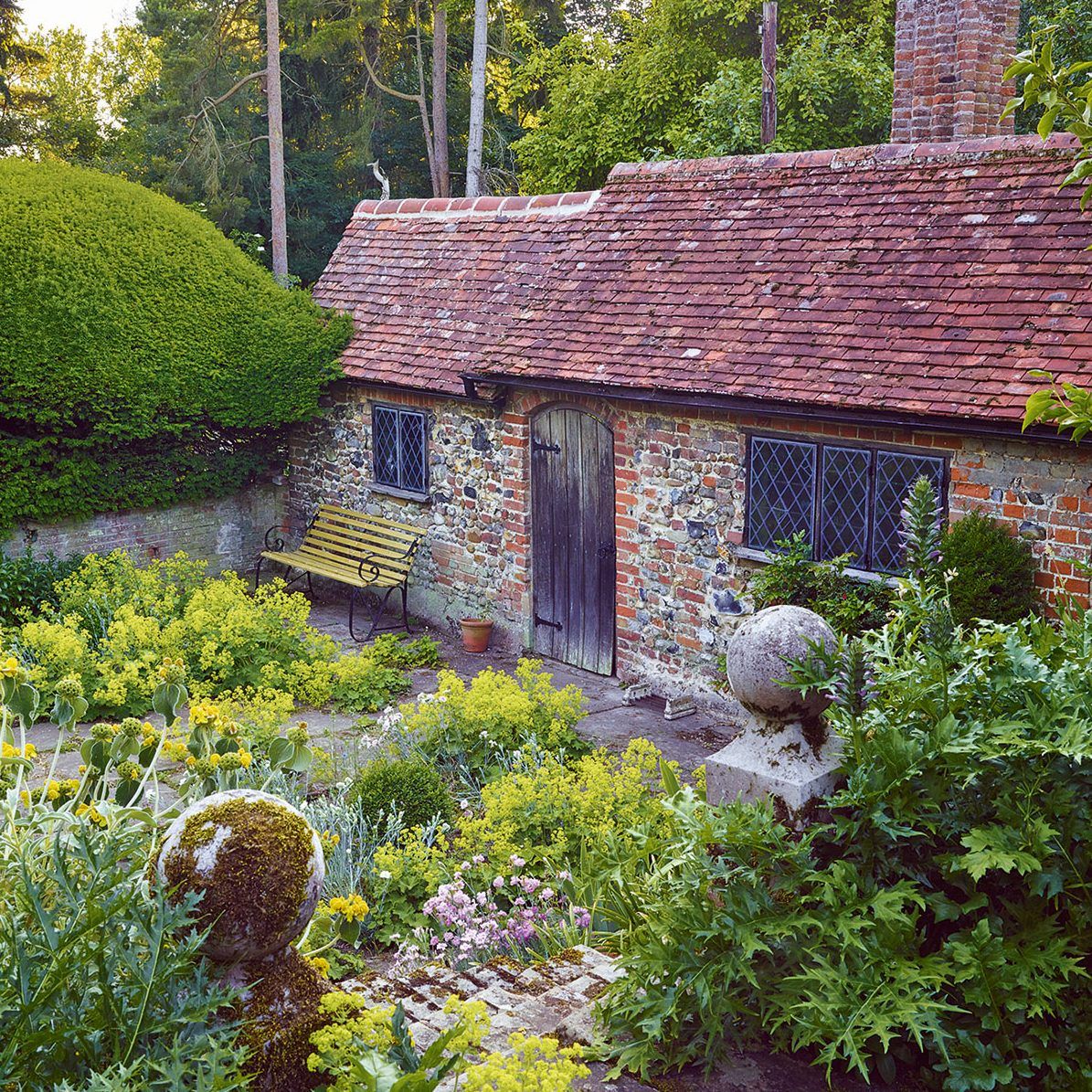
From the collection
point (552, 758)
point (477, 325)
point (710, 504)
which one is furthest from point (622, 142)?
point (552, 758)

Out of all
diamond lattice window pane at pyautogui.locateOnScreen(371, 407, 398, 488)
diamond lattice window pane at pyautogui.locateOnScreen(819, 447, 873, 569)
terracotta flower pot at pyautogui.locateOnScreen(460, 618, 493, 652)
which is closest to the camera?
diamond lattice window pane at pyautogui.locateOnScreen(819, 447, 873, 569)

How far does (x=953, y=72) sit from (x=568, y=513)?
5227mm

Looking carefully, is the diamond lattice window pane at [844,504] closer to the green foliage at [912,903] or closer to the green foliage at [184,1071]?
the green foliage at [912,903]

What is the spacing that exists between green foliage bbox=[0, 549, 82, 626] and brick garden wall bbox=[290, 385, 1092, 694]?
3.44 metres

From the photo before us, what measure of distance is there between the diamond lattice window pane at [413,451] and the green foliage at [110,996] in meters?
9.67

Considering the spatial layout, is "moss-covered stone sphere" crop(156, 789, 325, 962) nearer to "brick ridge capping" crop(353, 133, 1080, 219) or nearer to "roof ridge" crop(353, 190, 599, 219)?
"brick ridge capping" crop(353, 133, 1080, 219)

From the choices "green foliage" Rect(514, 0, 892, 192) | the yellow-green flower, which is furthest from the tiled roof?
"green foliage" Rect(514, 0, 892, 192)

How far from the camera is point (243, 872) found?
3.45 m

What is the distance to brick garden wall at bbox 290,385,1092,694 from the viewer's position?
8203 mm

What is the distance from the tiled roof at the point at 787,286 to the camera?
865 centimetres

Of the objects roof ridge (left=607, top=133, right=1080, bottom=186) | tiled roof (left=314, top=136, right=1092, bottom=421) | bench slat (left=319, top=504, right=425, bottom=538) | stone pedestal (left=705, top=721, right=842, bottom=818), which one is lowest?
bench slat (left=319, top=504, right=425, bottom=538)

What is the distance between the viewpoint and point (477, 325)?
1289cm

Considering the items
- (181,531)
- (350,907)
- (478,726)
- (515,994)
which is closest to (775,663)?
(515,994)

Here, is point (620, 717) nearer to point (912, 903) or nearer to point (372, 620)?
point (372, 620)
